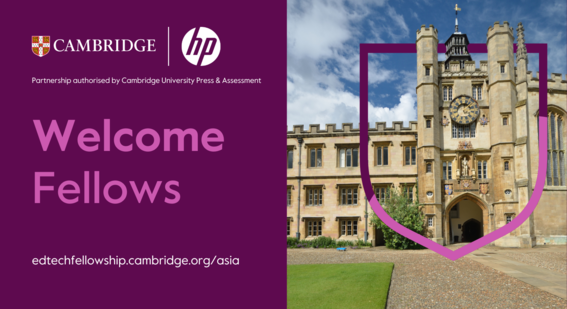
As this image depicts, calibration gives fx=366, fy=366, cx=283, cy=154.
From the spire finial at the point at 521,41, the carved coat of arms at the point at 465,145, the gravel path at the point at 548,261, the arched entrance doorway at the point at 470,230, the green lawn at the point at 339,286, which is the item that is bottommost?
the arched entrance doorway at the point at 470,230

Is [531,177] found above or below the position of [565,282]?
above

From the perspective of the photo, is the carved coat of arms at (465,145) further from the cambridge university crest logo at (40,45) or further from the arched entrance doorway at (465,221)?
the cambridge university crest logo at (40,45)

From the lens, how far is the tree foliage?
80.5ft

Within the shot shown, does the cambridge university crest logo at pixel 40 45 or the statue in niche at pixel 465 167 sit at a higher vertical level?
the cambridge university crest logo at pixel 40 45

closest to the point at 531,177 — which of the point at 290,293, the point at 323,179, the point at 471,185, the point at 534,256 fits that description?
the point at 471,185

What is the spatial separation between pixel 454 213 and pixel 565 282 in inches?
757

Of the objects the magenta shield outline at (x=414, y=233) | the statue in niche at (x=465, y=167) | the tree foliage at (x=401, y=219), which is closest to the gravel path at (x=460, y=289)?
the magenta shield outline at (x=414, y=233)

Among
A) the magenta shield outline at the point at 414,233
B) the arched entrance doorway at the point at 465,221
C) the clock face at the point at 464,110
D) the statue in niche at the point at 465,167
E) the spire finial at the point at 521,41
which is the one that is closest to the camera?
the magenta shield outline at the point at 414,233

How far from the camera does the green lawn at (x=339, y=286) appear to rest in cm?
991

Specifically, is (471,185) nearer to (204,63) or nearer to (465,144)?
(465,144)

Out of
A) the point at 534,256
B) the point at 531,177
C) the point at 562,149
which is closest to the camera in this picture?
the point at 534,256

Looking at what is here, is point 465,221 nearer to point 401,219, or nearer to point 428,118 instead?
point 401,219

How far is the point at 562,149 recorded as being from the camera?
95.0 feet

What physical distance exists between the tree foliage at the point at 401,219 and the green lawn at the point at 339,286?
931 cm
